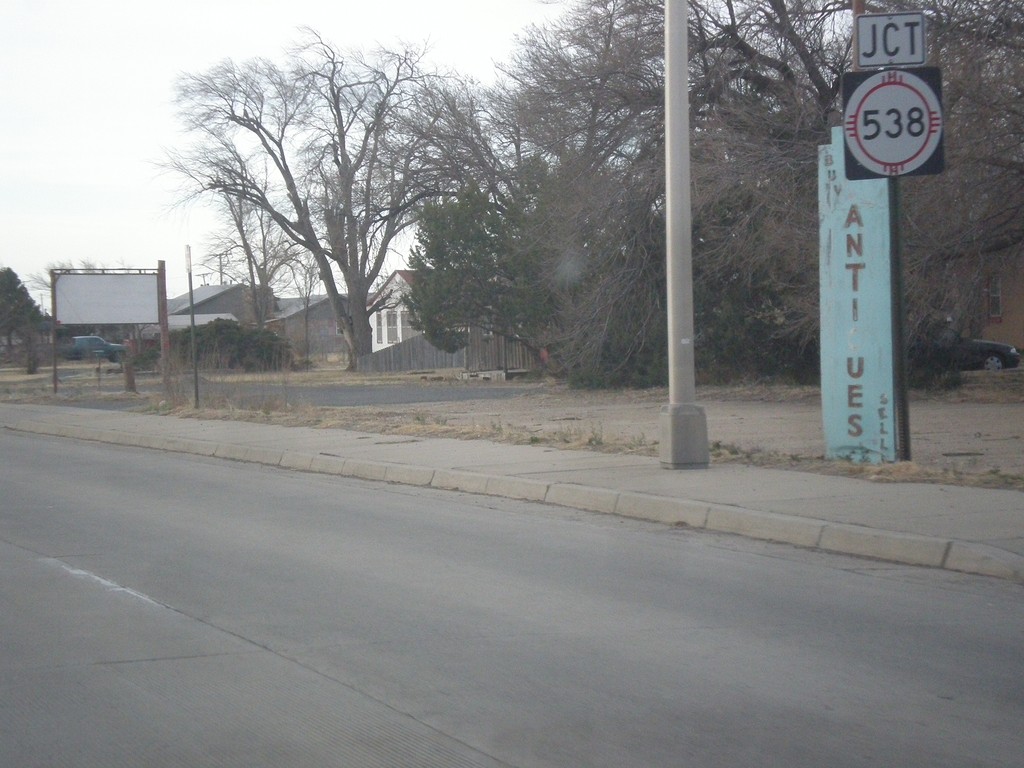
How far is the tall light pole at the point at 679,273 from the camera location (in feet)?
41.0

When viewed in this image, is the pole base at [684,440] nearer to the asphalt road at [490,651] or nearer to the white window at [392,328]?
the asphalt road at [490,651]

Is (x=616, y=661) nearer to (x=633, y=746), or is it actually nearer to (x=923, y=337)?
(x=633, y=746)

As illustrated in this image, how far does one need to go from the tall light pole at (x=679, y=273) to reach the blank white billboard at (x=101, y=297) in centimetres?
2799

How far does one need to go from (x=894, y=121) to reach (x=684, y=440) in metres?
4.07

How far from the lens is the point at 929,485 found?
35.6 ft

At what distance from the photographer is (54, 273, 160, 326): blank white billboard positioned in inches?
1467

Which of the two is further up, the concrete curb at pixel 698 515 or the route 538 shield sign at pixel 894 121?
the route 538 shield sign at pixel 894 121

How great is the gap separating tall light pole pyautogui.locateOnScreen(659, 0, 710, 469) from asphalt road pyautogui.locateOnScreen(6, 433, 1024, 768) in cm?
254

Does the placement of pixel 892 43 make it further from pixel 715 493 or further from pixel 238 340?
pixel 238 340

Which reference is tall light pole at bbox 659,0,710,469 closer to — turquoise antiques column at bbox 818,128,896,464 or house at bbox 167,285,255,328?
turquoise antiques column at bbox 818,128,896,464

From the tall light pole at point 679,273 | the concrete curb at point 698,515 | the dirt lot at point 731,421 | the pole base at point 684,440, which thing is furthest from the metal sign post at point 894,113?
the concrete curb at point 698,515

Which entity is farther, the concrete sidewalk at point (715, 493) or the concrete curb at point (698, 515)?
the concrete sidewalk at point (715, 493)

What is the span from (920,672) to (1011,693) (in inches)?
18.5

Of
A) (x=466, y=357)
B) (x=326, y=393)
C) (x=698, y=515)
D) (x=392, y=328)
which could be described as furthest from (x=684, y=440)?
(x=392, y=328)
